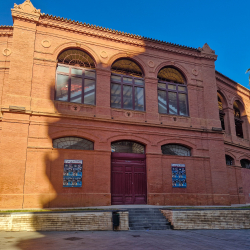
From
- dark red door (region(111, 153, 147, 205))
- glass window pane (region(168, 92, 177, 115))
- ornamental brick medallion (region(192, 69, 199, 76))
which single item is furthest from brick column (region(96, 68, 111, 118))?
ornamental brick medallion (region(192, 69, 199, 76))

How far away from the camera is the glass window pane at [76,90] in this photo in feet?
53.8

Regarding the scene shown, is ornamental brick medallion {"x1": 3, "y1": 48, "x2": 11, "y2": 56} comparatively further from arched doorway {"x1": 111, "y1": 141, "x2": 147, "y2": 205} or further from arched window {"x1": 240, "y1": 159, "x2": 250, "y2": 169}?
arched window {"x1": 240, "y1": 159, "x2": 250, "y2": 169}

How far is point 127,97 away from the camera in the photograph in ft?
58.5

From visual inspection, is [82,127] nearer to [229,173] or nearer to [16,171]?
[16,171]

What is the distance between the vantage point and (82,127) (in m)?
15.8

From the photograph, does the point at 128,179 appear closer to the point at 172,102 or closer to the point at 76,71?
the point at 172,102

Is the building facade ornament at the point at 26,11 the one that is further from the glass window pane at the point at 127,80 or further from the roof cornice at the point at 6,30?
the glass window pane at the point at 127,80

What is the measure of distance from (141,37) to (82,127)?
7976mm

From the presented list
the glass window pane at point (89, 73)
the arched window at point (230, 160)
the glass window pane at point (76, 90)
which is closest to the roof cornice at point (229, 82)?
the arched window at point (230, 160)

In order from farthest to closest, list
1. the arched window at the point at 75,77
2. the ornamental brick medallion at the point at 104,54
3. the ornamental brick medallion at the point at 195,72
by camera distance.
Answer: the ornamental brick medallion at the point at 195,72, the ornamental brick medallion at the point at 104,54, the arched window at the point at 75,77

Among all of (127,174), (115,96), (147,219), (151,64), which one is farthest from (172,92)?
(147,219)

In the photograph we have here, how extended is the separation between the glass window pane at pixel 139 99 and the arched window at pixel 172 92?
4.35ft

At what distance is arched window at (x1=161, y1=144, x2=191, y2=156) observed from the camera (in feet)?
58.5

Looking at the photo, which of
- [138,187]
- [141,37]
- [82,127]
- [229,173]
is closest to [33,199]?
[82,127]
